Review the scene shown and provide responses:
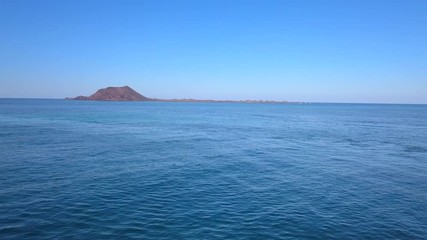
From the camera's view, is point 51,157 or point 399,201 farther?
point 51,157

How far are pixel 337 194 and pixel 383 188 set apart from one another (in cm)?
587

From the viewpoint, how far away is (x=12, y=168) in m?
33.9

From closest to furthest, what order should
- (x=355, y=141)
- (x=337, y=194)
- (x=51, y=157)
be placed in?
(x=337, y=194), (x=51, y=157), (x=355, y=141)

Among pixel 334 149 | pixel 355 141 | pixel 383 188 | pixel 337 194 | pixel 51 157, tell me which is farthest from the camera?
pixel 355 141

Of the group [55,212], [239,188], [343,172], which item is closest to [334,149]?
[343,172]

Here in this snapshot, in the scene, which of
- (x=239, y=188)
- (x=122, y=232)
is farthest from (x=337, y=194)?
(x=122, y=232)

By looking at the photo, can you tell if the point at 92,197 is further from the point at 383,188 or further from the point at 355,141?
the point at 355,141

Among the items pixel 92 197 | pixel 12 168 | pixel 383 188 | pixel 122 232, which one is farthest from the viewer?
pixel 12 168

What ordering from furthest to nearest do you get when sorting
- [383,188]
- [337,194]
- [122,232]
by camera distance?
[383,188] < [337,194] < [122,232]

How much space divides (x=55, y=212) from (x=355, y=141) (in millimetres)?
58561

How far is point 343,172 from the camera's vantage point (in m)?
35.8

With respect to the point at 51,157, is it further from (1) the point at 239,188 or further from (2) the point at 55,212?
(1) the point at 239,188

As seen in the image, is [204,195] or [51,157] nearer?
[204,195]

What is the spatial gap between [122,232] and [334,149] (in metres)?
43.4
